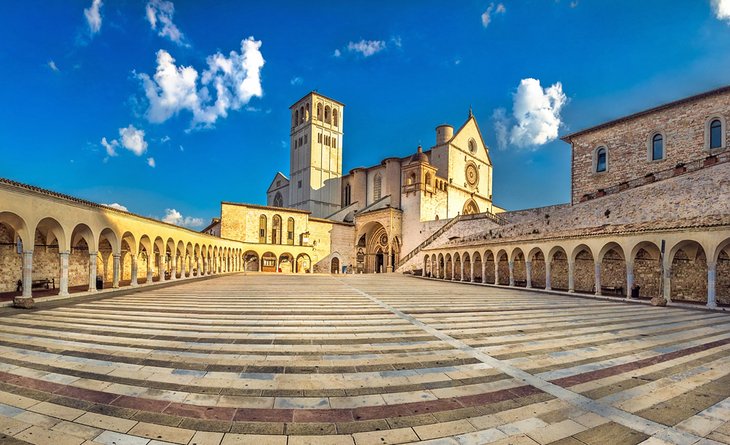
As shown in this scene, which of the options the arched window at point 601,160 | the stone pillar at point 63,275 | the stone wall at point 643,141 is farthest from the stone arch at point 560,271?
the stone pillar at point 63,275

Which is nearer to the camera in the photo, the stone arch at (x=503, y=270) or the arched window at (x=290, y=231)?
the stone arch at (x=503, y=270)

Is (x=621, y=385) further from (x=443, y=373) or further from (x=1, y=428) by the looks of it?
(x=1, y=428)

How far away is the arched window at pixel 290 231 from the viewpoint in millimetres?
42562

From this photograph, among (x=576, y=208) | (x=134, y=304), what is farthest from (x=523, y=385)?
(x=576, y=208)

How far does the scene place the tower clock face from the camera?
5041 cm

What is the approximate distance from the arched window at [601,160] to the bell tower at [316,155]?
3970cm

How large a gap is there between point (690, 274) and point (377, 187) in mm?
39545

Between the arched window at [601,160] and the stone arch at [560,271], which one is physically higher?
the arched window at [601,160]

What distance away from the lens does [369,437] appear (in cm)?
343

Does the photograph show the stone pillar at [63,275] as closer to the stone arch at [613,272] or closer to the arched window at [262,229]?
the stone arch at [613,272]

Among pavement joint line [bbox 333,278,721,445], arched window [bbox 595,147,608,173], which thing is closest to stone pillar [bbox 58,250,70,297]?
pavement joint line [bbox 333,278,721,445]

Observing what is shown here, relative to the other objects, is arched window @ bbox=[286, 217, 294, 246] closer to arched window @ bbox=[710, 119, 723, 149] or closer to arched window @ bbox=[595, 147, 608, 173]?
arched window @ bbox=[595, 147, 608, 173]

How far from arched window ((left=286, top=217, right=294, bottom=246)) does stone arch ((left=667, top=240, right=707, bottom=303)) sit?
35.7 meters

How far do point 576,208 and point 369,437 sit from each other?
27.1 m
